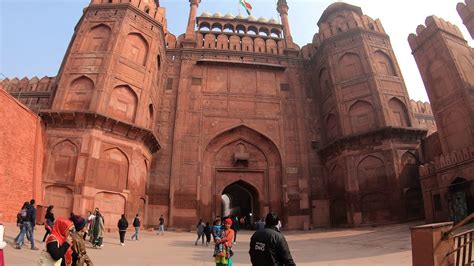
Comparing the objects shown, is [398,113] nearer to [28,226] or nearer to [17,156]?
[28,226]

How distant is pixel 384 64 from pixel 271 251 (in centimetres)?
2005

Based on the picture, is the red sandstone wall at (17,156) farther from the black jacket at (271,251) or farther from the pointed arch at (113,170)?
the black jacket at (271,251)

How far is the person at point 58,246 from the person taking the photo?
319cm

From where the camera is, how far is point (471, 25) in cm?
1490

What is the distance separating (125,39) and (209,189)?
9.59 metres

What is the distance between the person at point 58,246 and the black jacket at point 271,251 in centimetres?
189

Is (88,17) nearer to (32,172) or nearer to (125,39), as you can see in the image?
(125,39)

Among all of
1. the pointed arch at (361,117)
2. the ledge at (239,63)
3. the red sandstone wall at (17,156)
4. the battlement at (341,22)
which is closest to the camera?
the red sandstone wall at (17,156)

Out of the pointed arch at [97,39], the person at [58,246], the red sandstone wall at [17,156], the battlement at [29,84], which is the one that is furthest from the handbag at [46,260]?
the battlement at [29,84]

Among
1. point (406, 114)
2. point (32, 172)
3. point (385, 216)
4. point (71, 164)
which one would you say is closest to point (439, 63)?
point (406, 114)

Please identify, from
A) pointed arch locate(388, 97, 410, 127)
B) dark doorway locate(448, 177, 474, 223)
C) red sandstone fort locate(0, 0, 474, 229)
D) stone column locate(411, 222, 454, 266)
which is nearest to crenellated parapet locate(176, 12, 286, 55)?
red sandstone fort locate(0, 0, 474, 229)

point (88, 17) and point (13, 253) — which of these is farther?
point (88, 17)

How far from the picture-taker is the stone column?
13.8ft

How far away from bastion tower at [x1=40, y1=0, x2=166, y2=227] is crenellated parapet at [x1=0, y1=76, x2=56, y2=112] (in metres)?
5.19
